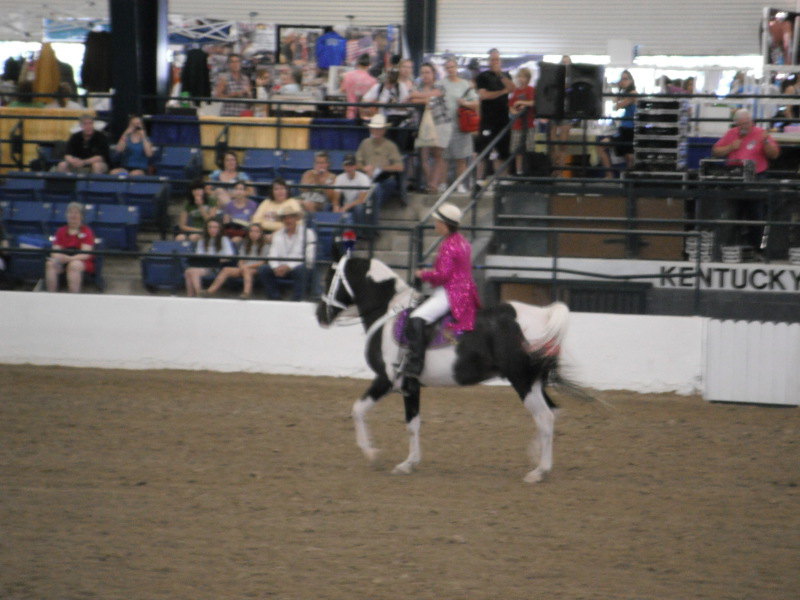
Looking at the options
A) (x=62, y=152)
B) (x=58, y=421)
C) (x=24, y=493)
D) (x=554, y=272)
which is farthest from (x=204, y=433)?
(x=62, y=152)

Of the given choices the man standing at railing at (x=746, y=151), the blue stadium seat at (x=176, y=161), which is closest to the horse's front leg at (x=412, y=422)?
the man standing at railing at (x=746, y=151)

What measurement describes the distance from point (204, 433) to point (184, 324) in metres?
3.37

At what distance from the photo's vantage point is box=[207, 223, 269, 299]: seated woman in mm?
13172

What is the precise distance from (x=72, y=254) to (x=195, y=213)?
5.59 ft

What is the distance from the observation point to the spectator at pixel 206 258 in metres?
13.4

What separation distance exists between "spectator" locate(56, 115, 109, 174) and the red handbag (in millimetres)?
5260

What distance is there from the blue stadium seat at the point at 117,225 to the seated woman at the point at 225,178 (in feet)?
3.67

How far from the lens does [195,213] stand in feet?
47.4

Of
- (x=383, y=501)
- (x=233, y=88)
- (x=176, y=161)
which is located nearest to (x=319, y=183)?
(x=176, y=161)

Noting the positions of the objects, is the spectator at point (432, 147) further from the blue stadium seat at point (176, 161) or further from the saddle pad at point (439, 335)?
the saddle pad at point (439, 335)

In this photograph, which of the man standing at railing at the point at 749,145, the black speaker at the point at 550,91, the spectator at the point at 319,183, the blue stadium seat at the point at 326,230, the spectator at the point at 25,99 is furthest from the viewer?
the spectator at the point at 25,99

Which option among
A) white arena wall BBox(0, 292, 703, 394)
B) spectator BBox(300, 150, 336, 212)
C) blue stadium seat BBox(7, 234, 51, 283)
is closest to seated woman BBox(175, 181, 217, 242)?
spectator BBox(300, 150, 336, 212)

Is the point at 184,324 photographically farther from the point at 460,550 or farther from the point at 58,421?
the point at 460,550

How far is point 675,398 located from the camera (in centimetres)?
1199
